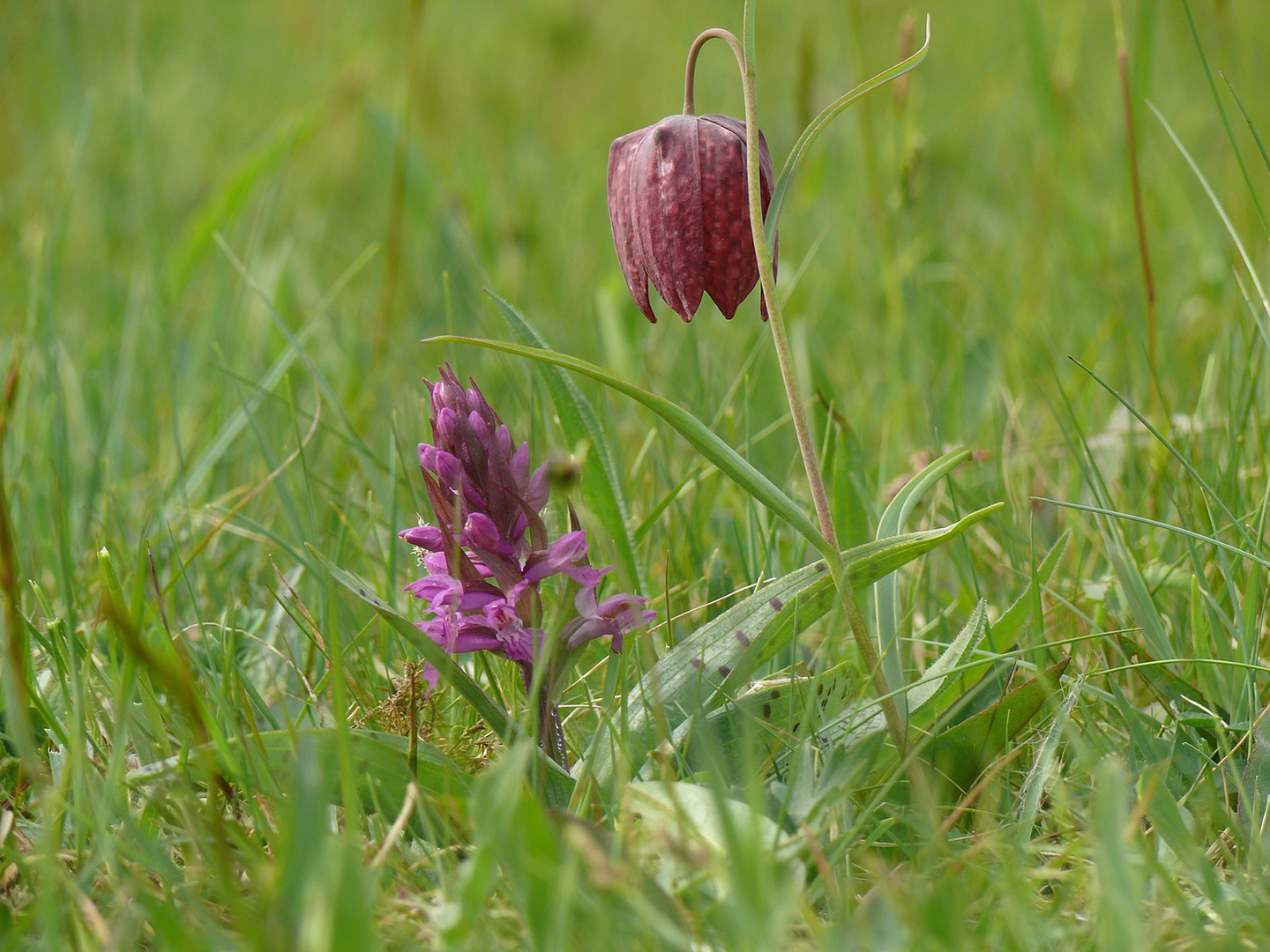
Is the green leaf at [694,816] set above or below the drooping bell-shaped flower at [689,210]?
below

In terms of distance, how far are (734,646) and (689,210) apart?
0.41 meters

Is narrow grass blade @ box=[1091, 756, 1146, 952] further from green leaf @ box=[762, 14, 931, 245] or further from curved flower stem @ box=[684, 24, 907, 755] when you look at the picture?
green leaf @ box=[762, 14, 931, 245]

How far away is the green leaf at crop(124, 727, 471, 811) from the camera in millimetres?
901

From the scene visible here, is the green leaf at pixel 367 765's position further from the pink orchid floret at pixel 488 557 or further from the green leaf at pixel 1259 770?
the green leaf at pixel 1259 770

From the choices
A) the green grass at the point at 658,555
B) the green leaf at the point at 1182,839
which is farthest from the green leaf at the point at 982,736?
the green leaf at the point at 1182,839

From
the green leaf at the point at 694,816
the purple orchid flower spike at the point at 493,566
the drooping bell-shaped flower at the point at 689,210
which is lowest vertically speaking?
the green leaf at the point at 694,816

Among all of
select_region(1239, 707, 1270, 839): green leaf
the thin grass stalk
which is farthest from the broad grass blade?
the thin grass stalk

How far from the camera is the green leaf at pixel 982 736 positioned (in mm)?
1024

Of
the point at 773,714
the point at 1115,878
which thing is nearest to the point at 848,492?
the point at 773,714

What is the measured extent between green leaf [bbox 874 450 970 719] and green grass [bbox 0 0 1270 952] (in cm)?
1

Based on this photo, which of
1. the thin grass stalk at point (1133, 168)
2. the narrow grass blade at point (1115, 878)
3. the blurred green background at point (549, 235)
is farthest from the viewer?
the blurred green background at point (549, 235)

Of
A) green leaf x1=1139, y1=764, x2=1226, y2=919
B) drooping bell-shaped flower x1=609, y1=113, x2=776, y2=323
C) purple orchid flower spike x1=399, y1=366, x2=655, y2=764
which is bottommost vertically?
green leaf x1=1139, y1=764, x2=1226, y2=919

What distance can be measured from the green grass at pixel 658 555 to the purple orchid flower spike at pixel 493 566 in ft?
0.15

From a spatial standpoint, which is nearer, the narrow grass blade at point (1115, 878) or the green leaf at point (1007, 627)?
the narrow grass blade at point (1115, 878)
